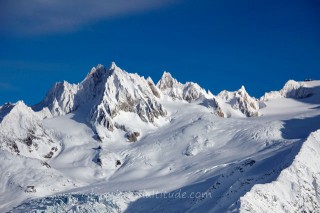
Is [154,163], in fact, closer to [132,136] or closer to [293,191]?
[132,136]

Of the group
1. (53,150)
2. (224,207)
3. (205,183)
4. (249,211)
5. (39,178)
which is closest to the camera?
(249,211)

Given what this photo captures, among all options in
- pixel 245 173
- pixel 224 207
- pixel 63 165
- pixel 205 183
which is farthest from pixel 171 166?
pixel 224 207

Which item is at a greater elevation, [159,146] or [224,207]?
[159,146]

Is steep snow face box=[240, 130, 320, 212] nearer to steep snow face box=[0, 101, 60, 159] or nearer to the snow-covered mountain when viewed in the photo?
the snow-covered mountain

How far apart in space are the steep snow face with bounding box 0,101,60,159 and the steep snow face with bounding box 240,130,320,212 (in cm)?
10183

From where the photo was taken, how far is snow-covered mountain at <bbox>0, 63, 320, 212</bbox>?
90.2 m

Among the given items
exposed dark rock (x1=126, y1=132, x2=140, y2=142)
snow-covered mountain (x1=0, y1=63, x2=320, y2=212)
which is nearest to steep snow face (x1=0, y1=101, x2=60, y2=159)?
snow-covered mountain (x1=0, y1=63, x2=320, y2=212)

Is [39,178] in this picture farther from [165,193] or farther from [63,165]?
[165,193]

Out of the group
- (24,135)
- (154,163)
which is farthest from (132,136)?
(24,135)

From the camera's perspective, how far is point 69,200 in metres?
120

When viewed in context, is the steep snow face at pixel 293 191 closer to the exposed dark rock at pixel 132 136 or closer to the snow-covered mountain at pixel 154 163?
the snow-covered mountain at pixel 154 163

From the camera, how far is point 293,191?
283 feet

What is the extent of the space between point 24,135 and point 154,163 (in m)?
42.8

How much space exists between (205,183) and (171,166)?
43874 mm
